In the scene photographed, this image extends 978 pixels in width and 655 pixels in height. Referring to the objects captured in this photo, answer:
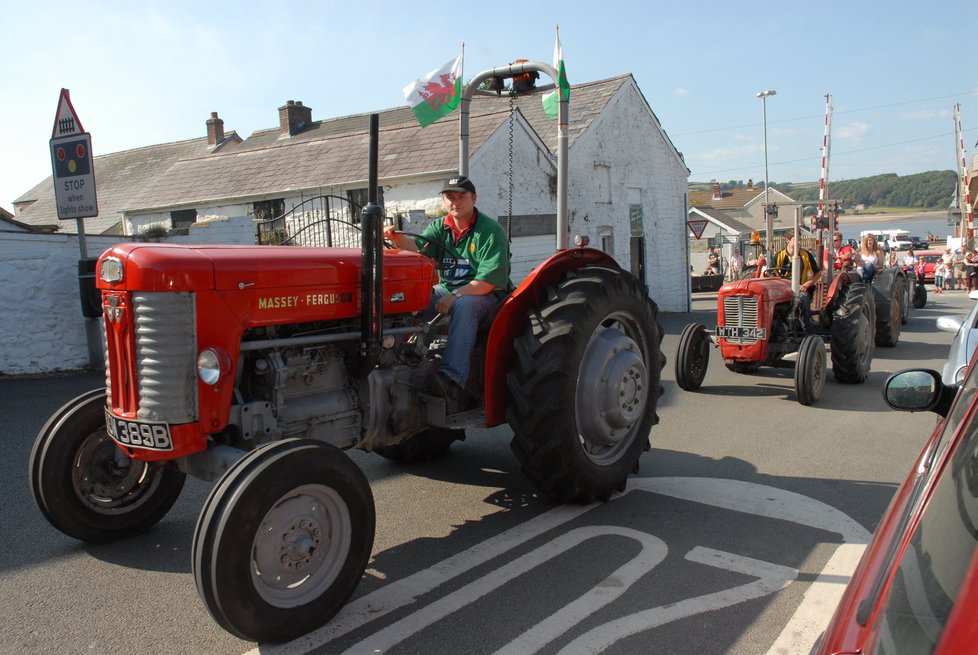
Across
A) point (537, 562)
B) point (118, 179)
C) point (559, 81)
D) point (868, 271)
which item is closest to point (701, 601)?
point (537, 562)

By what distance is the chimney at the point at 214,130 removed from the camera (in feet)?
83.8

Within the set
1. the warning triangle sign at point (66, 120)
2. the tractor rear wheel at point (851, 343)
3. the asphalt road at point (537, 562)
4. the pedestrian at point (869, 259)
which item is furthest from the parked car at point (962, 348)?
the pedestrian at point (869, 259)

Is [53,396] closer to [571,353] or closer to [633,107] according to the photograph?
[571,353]

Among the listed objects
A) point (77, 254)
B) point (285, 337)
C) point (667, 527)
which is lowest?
point (667, 527)

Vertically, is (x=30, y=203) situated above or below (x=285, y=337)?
above

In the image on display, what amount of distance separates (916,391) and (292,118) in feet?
71.1

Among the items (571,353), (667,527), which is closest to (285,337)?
(571,353)

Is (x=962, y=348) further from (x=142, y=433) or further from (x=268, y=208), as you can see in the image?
(x=268, y=208)

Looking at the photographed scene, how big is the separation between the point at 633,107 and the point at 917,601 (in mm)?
17386

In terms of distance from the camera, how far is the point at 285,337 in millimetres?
3428

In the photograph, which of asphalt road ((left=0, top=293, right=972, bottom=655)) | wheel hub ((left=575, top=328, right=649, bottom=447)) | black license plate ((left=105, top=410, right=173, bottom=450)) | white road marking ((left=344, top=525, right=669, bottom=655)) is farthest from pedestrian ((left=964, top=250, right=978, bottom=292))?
black license plate ((left=105, top=410, right=173, bottom=450))

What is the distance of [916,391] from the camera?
2.53m

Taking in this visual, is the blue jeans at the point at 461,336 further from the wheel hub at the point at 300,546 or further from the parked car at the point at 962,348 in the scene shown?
the parked car at the point at 962,348

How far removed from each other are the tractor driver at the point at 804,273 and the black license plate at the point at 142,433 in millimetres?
7510
